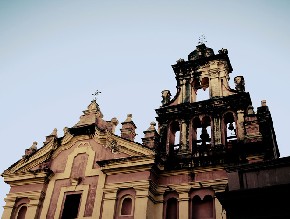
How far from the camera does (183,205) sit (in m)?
17.4

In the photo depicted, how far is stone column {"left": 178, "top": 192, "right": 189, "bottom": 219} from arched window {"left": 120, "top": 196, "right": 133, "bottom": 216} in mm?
2344

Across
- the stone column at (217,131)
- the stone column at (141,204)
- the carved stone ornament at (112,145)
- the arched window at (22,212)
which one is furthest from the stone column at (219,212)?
the arched window at (22,212)

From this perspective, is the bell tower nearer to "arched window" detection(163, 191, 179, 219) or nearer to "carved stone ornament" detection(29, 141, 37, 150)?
"arched window" detection(163, 191, 179, 219)

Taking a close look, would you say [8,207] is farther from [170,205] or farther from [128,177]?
[170,205]

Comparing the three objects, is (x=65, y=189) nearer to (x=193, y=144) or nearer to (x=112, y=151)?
(x=112, y=151)

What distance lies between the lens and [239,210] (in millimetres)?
13398

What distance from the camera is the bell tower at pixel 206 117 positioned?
59.9 ft

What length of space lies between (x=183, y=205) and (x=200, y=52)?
1091cm

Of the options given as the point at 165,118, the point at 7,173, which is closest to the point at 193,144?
the point at 165,118

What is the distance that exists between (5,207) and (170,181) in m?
9.31

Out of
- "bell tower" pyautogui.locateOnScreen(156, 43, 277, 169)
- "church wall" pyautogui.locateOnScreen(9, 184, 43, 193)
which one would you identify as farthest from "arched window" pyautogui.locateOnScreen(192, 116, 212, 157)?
"church wall" pyautogui.locateOnScreen(9, 184, 43, 193)

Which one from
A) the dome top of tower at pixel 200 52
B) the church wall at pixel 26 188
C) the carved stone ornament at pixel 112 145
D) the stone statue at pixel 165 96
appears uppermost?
the dome top of tower at pixel 200 52

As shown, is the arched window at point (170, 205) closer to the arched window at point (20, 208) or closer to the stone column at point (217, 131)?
the stone column at point (217, 131)

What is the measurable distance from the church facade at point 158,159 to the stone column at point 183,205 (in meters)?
0.05
